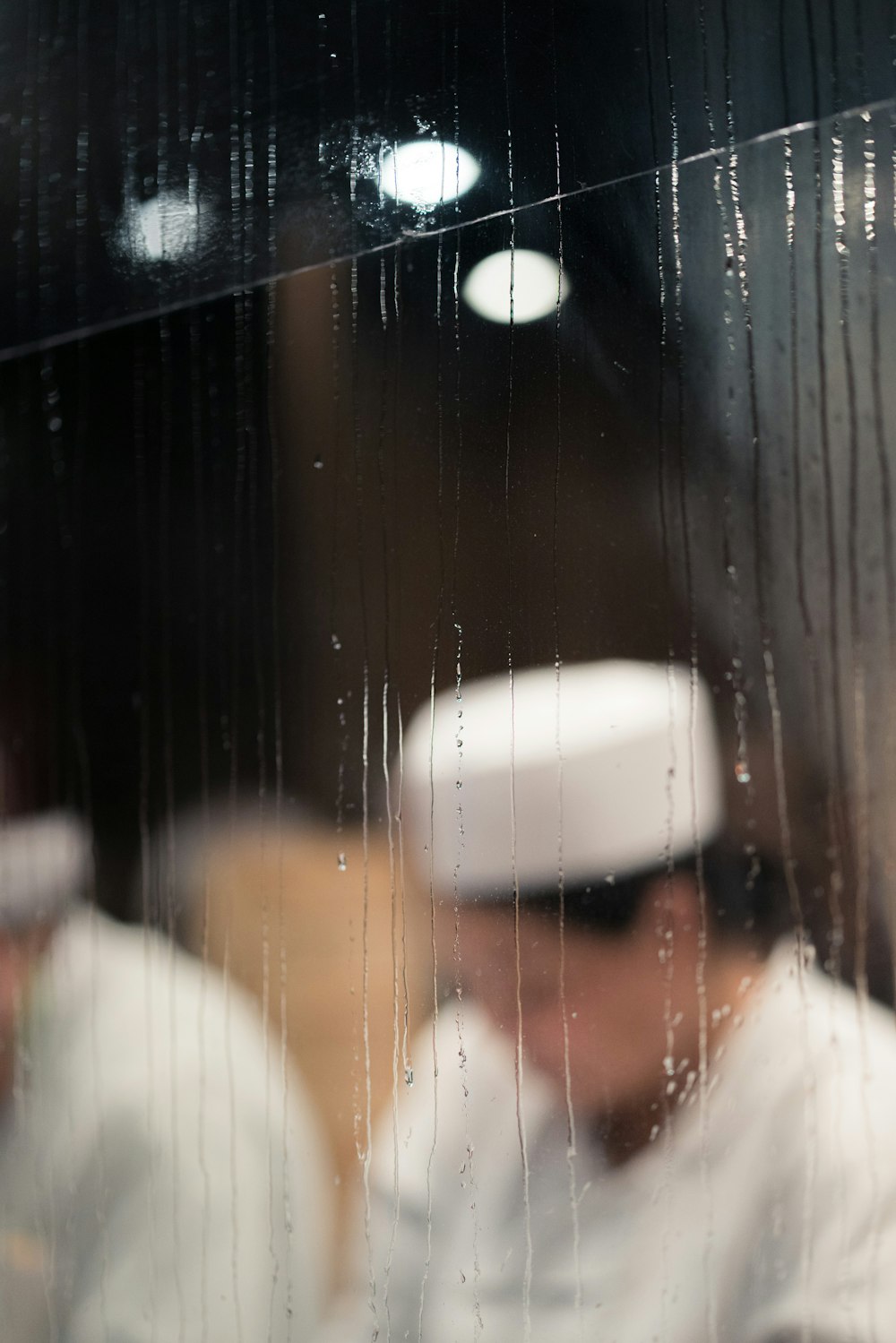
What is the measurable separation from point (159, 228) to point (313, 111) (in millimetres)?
131

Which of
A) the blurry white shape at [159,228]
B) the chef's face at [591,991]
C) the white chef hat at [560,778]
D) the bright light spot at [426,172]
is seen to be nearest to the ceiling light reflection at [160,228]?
the blurry white shape at [159,228]

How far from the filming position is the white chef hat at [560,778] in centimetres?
54

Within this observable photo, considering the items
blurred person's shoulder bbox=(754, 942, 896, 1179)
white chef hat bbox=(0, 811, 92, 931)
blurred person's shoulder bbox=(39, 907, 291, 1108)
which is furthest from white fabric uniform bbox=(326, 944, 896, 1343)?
white chef hat bbox=(0, 811, 92, 931)

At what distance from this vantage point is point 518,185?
607 millimetres

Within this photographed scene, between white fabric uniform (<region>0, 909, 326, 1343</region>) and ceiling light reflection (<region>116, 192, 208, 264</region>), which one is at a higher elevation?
ceiling light reflection (<region>116, 192, 208, 264</region>)

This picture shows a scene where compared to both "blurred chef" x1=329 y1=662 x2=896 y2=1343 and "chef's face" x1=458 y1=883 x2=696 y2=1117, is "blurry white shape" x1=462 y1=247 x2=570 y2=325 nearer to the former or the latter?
"blurred chef" x1=329 y1=662 x2=896 y2=1343

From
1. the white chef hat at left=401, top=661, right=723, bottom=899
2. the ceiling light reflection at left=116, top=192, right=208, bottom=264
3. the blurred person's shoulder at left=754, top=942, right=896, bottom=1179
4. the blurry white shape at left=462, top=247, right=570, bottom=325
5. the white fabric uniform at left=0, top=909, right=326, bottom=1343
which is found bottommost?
the white fabric uniform at left=0, top=909, right=326, bottom=1343

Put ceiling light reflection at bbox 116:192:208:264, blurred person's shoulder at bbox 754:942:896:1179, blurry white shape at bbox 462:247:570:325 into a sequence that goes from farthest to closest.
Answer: ceiling light reflection at bbox 116:192:208:264, blurry white shape at bbox 462:247:570:325, blurred person's shoulder at bbox 754:942:896:1179

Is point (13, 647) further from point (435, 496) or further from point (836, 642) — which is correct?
point (836, 642)

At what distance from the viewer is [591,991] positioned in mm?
553

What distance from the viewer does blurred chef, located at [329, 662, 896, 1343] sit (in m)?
Result: 0.50

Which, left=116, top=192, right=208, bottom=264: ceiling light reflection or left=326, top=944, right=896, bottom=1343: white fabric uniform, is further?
left=116, top=192, right=208, bottom=264: ceiling light reflection

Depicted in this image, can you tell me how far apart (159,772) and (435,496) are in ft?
0.81

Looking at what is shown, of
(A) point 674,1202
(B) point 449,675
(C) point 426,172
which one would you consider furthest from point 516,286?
(A) point 674,1202
